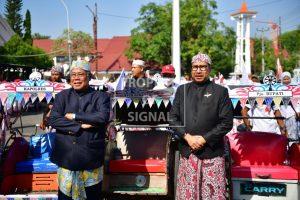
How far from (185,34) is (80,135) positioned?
28046 mm

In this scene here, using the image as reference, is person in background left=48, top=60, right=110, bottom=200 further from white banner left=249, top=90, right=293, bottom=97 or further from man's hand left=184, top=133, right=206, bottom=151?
white banner left=249, top=90, right=293, bottom=97

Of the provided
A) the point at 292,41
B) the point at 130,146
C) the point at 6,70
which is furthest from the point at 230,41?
the point at 292,41

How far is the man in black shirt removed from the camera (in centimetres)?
399

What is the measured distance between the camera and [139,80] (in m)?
5.66

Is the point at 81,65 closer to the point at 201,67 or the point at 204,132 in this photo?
the point at 201,67

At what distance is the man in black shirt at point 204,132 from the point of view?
3.99 m

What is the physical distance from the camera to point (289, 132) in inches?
289

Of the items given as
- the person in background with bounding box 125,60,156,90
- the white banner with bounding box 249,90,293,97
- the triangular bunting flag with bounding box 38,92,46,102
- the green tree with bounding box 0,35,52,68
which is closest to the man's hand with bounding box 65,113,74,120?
the triangular bunting flag with bounding box 38,92,46,102

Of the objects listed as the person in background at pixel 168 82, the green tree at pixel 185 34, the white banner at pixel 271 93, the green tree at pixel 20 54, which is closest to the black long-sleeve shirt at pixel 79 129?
the person in background at pixel 168 82

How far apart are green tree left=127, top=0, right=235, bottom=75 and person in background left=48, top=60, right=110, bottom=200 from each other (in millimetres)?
25565

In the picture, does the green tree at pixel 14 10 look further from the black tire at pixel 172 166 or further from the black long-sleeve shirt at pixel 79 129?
the black tire at pixel 172 166

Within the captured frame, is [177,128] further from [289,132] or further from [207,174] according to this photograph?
[289,132]

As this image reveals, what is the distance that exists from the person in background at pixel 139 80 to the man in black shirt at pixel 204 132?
126 centimetres

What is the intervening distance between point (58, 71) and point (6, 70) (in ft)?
42.3
